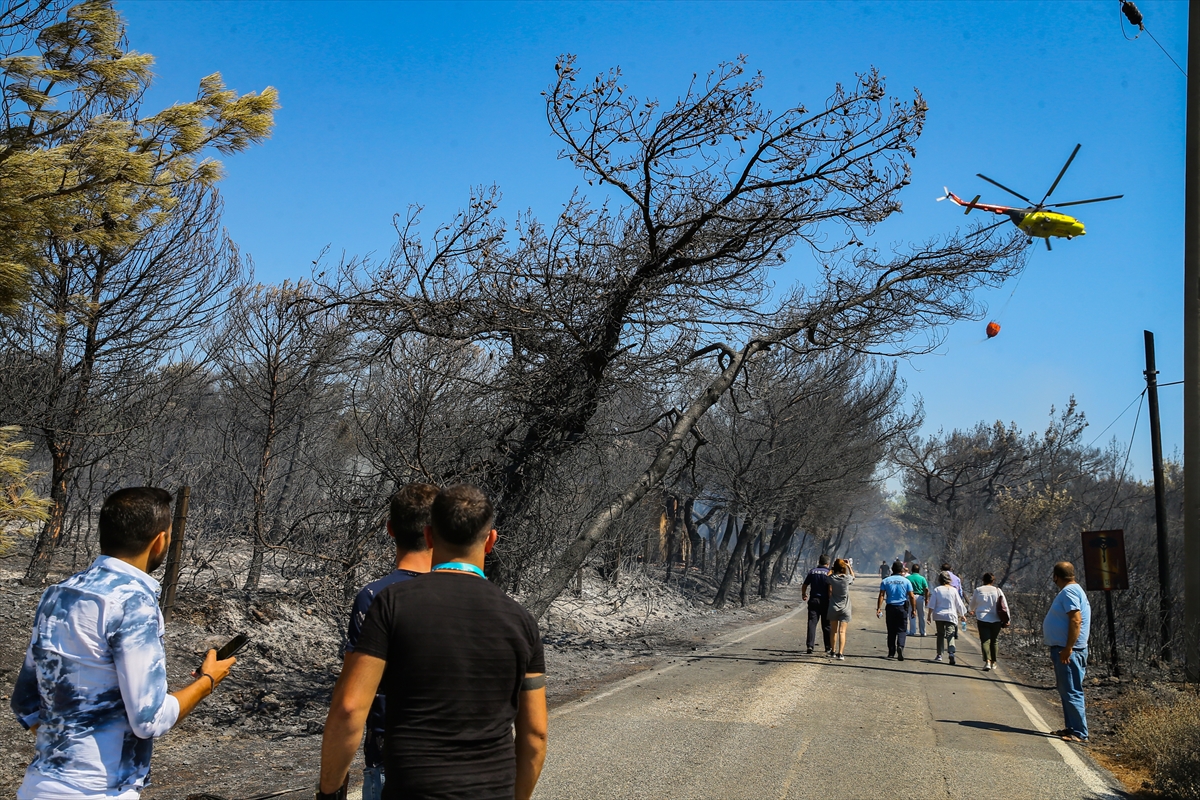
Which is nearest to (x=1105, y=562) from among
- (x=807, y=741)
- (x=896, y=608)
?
(x=896, y=608)

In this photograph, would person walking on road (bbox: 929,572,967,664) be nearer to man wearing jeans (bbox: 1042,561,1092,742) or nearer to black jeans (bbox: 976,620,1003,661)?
black jeans (bbox: 976,620,1003,661)

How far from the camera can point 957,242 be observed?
10.6 meters

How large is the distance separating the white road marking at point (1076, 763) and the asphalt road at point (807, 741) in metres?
0.02

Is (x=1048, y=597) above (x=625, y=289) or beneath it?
beneath

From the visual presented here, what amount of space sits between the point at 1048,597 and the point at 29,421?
19424 millimetres

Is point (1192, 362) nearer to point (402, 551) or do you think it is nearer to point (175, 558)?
point (402, 551)

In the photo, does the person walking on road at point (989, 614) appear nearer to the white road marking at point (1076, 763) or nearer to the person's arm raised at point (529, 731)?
the white road marking at point (1076, 763)

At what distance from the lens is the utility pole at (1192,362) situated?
1204cm

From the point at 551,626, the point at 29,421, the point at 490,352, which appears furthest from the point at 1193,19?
the point at 29,421

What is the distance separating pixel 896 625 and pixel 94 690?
15.3m

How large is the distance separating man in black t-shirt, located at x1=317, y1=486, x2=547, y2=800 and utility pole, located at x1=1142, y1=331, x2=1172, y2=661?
1514 centimetres

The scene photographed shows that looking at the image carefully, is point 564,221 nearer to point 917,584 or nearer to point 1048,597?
point 917,584

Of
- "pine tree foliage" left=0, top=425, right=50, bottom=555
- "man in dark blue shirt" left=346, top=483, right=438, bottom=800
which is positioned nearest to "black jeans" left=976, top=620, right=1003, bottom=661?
"man in dark blue shirt" left=346, top=483, right=438, bottom=800

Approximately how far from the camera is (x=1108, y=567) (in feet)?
45.8
